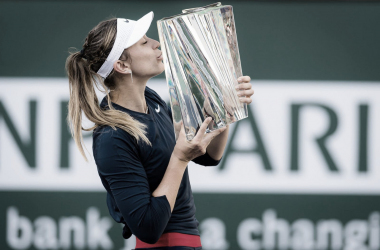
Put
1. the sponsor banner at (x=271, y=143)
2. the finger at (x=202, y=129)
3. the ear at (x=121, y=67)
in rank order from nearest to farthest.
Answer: the finger at (x=202, y=129) < the ear at (x=121, y=67) < the sponsor banner at (x=271, y=143)

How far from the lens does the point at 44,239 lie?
99.5 inches

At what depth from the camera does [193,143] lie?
1058 millimetres

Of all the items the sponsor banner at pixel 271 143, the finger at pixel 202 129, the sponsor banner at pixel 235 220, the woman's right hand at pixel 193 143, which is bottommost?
the sponsor banner at pixel 235 220

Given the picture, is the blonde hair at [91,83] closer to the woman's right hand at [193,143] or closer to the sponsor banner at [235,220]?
the woman's right hand at [193,143]

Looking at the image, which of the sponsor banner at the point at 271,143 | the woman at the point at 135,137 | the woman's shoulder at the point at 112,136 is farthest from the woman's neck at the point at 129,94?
the sponsor banner at the point at 271,143

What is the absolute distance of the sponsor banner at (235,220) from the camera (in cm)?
252

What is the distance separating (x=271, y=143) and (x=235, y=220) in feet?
1.59

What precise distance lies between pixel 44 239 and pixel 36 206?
19cm

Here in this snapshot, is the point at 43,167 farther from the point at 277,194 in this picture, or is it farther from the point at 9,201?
the point at 277,194

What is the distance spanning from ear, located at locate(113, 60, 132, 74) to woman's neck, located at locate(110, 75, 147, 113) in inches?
1.7

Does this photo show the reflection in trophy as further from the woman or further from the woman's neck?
the woman's neck

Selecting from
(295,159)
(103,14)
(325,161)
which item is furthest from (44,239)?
(325,161)

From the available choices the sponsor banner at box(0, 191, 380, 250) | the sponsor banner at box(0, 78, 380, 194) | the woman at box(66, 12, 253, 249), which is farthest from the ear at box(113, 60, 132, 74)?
the sponsor banner at box(0, 191, 380, 250)

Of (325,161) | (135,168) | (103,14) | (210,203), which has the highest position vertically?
(103,14)
